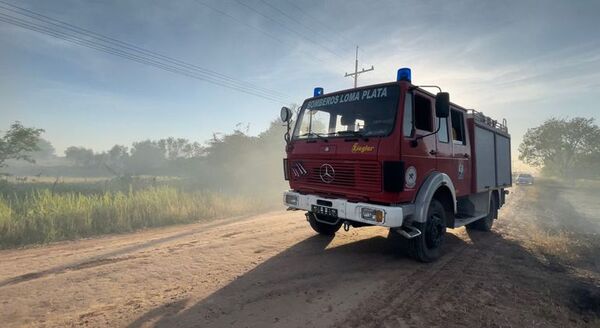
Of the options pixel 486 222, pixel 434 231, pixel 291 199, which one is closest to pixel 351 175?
pixel 291 199

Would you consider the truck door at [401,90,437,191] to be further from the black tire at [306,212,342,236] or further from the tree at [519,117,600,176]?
the tree at [519,117,600,176]

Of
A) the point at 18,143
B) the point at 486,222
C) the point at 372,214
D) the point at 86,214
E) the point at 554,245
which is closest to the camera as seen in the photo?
the point at 372,214

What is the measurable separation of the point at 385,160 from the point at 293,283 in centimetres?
216

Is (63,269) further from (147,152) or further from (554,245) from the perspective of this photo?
(147,152)

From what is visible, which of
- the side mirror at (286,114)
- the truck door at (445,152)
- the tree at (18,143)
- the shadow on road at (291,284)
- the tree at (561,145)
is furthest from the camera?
the tree at (561,145)

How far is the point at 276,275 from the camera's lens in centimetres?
458

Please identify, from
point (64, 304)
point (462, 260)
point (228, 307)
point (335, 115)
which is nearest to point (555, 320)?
point (462, 260)

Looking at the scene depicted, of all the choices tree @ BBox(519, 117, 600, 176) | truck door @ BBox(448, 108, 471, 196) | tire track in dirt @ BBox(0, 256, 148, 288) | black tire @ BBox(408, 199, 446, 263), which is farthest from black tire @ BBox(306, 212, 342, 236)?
tree @ BBox(519, 117, 600, 176)

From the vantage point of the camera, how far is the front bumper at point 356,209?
435 centimetres

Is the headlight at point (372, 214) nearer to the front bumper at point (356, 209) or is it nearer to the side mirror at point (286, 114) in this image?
the front bumper at point (356, 209)

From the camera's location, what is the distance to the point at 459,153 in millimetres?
6340

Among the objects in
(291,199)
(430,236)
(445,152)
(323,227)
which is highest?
(445,152)

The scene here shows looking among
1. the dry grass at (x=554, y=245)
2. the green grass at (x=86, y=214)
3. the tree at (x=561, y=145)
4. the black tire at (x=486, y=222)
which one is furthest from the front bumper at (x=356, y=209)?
the tree at (x=561, y=145)

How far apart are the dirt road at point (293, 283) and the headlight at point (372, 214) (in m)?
0.88
